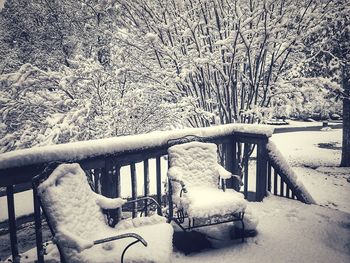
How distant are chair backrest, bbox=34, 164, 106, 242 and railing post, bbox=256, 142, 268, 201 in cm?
247

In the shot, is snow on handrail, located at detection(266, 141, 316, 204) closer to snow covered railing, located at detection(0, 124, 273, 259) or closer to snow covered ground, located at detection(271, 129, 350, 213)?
snow covered railing, located at detection(0, 124, 273, 259)

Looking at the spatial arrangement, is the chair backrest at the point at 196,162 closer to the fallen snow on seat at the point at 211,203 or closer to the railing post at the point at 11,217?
the fallen snow on seat at the point at 211,203

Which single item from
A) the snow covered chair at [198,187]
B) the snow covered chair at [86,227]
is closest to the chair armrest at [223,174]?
the snow covered chair at [198,187]

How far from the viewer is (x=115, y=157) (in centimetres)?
320

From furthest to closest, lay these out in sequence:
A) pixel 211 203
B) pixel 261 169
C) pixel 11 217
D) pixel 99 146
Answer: pixel 261 169, pixel 211 203, pixel 99 146, pixel 11 217

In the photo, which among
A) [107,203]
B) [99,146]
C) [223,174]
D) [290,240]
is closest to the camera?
[107,203]

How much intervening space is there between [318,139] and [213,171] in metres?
18.9

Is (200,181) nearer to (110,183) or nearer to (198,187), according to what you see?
(198,187)

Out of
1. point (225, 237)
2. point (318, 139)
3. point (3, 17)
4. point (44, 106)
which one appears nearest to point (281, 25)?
point (225, 237)

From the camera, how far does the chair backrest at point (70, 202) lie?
2.36 metres

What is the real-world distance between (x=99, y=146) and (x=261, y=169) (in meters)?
2.44

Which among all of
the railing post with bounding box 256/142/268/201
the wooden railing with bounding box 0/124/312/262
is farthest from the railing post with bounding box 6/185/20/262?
the railing post with bounding box 256/142/268/201

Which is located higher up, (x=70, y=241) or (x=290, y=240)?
(x=70, y=241)

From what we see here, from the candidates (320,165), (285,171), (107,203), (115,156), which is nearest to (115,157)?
(115,156)
